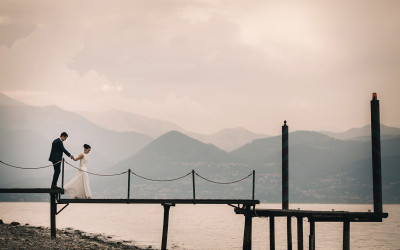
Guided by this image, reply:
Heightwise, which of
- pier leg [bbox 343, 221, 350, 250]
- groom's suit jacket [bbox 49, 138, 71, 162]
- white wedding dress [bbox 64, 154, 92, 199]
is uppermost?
groom's suit jacket [bbox 49, 138, 71, 162]

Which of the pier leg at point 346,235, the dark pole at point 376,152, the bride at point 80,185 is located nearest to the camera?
the dark pole at point 376,152

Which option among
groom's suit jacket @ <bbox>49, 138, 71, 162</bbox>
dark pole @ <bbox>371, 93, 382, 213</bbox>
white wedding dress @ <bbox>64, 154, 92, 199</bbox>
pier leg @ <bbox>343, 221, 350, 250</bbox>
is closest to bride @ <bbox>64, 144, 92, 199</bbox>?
white wedding dress @ <bbox>64, 154, 92, 199</bbox>

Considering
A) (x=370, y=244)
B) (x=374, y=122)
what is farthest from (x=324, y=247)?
(x=374, y=122)

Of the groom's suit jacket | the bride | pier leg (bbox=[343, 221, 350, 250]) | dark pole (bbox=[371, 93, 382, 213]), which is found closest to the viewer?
dark pole (bbox=[371, 93, 382, 213])

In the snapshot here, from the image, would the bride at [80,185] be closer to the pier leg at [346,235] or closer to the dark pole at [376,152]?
the pier leg at [346,235]

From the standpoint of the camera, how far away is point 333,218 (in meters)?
21.8

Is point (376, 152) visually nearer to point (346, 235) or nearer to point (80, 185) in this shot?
point (346, 235)

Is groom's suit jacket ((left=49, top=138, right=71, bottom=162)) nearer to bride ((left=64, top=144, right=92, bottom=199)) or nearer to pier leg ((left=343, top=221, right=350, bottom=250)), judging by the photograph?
bride ((left=64, top=144, right=92, bottom=199))

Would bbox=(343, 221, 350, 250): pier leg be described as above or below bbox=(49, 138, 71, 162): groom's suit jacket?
below

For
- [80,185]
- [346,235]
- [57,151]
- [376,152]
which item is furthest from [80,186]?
[376,152]

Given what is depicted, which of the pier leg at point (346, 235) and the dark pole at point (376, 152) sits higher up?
the dark pole at point (376, 152)

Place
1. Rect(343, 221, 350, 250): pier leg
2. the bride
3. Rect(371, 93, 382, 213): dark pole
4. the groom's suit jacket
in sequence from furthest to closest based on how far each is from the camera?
1. the bride
2. the groom's suit jacket
3. Rect(343, 221, 350, 250): pier leg
4. Rect(371, 93, 382, 213): dark pole

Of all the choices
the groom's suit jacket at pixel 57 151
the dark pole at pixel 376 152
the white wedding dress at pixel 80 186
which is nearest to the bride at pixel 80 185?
the white wedding dress at pixel 80 186

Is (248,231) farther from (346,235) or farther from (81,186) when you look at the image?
(81,186)
